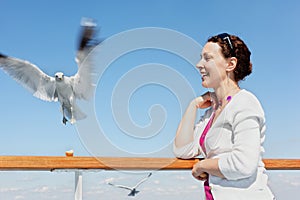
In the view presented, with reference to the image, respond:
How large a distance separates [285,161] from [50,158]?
2.46 feet

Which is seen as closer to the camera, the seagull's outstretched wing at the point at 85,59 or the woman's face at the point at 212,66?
the woman's face at the point at 212,66

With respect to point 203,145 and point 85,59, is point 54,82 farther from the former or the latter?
point 203,145

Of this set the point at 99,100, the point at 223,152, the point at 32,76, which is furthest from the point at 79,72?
the point at 223,152

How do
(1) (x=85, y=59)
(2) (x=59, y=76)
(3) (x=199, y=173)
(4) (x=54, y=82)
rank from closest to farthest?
(3) (x=199, y=173) → (1) (x=85, y=59) → (2) (x=59, y=76) → (4) (x=54, y=82)

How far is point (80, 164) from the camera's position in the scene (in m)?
1.16

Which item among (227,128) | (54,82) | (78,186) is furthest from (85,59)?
(227,128)

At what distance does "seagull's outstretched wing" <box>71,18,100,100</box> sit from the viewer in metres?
2.75

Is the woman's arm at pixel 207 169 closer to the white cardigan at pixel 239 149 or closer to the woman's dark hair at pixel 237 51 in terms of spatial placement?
the white cardigan at pixel 239 149

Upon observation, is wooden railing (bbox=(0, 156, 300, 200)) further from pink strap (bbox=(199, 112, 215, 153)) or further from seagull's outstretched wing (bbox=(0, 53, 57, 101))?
seagull's outstretched wing (bbox=(0, 53, 57, 101))

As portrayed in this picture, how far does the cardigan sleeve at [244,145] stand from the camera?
35.3 inches

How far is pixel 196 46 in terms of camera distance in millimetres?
1108

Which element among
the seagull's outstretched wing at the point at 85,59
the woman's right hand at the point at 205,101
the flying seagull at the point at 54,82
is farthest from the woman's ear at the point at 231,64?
the flying seagull at the point at 54,82

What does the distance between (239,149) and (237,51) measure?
0.27m

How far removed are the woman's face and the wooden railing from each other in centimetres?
28
